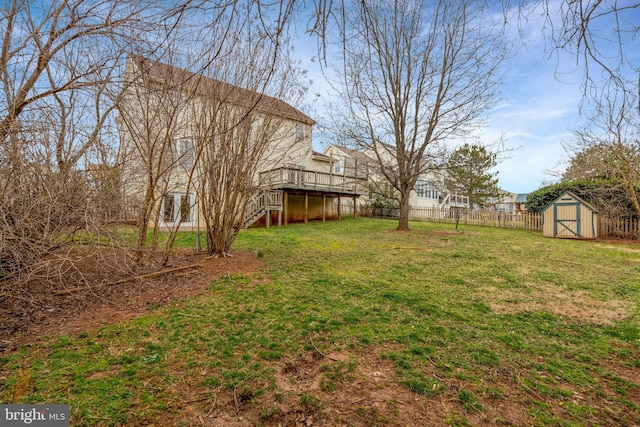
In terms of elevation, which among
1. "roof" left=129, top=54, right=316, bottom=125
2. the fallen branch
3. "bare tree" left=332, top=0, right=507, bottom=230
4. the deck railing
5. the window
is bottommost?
the fallen branch

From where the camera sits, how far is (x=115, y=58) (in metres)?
4.05

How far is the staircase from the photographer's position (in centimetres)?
1279

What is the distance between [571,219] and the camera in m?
11.2

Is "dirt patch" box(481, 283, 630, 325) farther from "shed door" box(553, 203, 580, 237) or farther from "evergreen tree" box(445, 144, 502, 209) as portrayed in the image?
"evergreen tree" box(445, 144, 502, 209)

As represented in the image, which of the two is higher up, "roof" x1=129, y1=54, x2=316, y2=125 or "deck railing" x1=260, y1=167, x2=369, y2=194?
"roof" x1=129, y1=54, x2=316, y2=125

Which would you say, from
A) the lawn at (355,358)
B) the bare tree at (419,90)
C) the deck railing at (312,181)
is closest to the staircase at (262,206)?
the deck railing at (312,181)

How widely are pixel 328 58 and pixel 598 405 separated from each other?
10.6 ft

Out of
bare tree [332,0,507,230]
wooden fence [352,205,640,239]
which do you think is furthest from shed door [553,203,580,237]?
bare tree [332,0,507,230]

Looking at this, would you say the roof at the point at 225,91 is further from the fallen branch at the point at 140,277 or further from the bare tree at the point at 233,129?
the fallen branch at the point at 140,277

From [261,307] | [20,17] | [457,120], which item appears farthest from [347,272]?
[457,120]


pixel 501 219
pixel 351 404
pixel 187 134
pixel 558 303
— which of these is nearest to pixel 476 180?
pixel 501 219

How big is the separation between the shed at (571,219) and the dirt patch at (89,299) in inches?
494

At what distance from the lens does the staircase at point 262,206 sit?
12791 millimetres

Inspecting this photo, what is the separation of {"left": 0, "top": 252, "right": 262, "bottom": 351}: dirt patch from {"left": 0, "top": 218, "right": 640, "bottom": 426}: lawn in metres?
0.28
